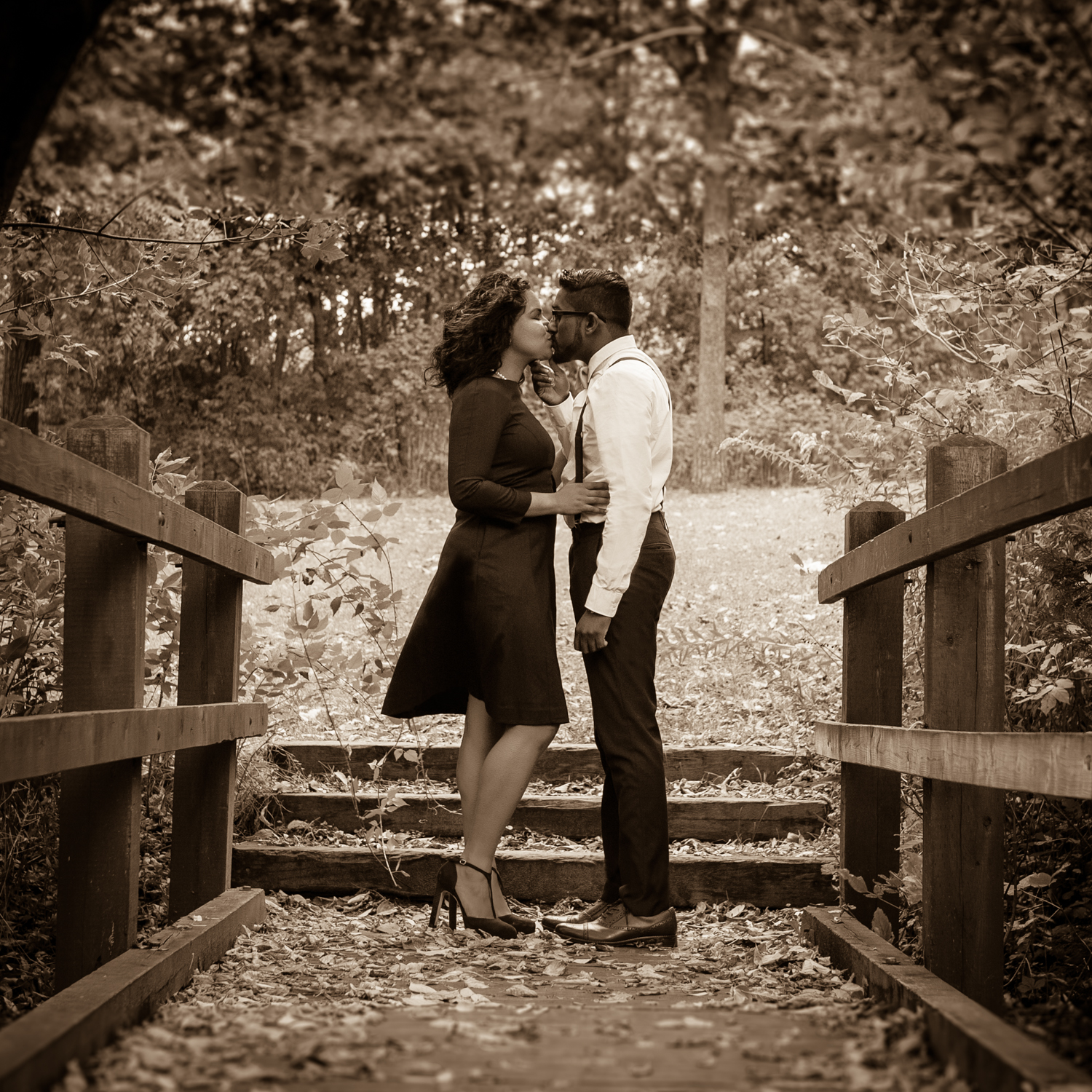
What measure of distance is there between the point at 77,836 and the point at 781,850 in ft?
9.09

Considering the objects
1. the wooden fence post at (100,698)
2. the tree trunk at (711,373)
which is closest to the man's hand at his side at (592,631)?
the wooden fence post at (100,698)

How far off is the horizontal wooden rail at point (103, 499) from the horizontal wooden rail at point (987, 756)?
1837mm

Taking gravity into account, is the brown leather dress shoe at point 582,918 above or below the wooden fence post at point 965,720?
below

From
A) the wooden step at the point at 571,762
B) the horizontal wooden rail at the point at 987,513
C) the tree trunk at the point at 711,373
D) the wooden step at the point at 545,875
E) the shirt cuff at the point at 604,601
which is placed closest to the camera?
the horizontal wooden rail at the point at 987,513

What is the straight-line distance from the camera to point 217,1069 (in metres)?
1.94

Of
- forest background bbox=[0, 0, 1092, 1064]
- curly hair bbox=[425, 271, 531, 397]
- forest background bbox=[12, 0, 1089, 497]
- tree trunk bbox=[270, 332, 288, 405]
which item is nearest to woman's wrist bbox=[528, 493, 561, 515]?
curly hair bbox=[425, 271, 531, 397]

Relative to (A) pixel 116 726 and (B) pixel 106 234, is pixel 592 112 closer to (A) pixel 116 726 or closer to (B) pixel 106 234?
(B) pixel 106 234

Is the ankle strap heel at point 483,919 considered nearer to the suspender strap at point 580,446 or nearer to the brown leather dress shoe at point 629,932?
the brown leather dress shoe at point 629,932

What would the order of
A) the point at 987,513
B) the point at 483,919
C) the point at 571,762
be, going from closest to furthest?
the point at 987,513 → the point at 483,919 → the point at 571,762

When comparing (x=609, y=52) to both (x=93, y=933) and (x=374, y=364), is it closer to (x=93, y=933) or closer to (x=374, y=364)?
(x=93, y=933)

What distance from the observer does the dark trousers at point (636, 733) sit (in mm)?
3572

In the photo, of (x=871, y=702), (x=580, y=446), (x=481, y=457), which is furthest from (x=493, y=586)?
(x=871, y=702)

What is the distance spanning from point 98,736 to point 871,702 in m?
2.24

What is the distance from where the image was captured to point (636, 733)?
359 centimetres
